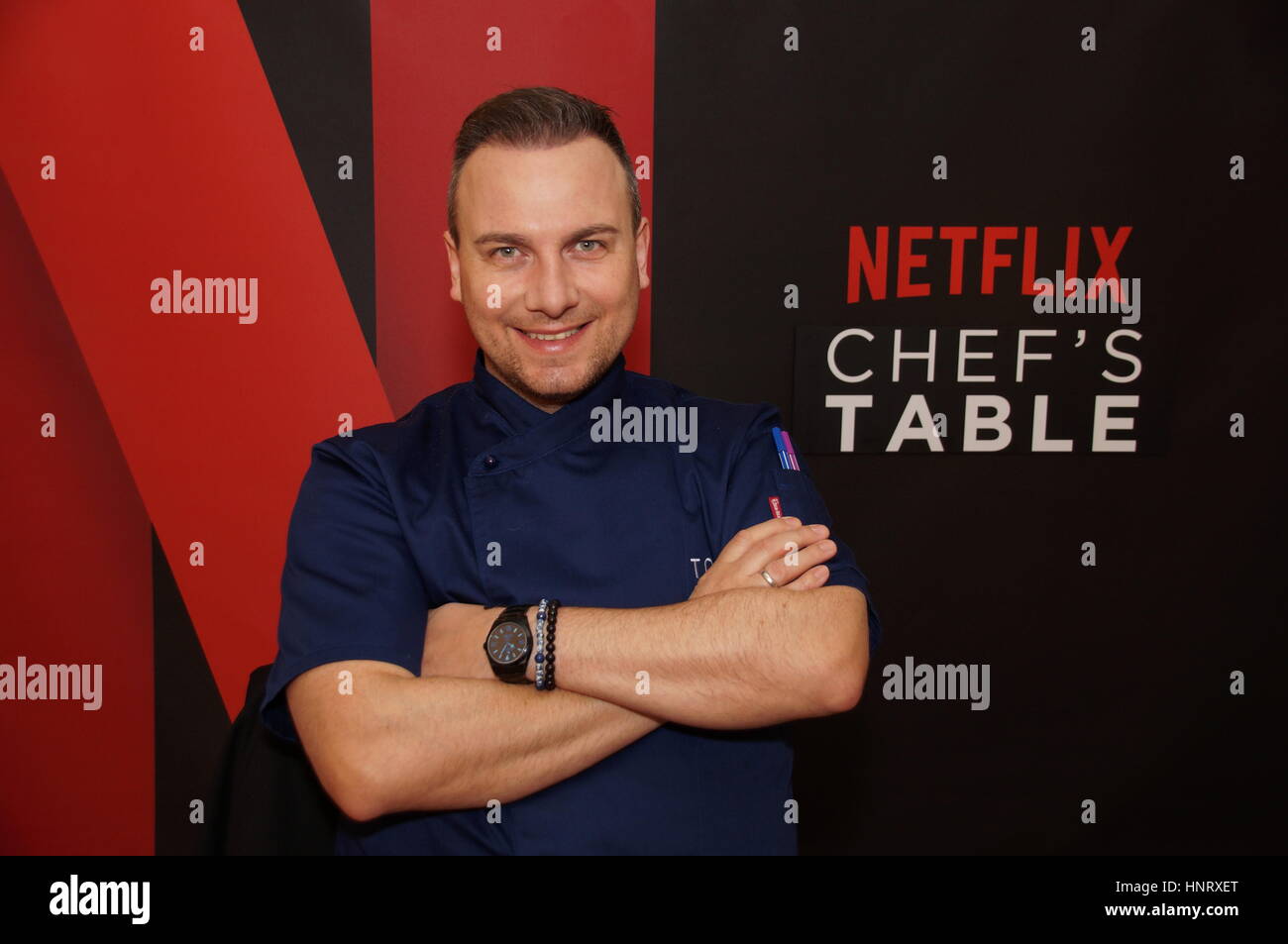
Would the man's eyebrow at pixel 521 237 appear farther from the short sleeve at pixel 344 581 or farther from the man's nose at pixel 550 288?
the short sleeve at pixel 344 581

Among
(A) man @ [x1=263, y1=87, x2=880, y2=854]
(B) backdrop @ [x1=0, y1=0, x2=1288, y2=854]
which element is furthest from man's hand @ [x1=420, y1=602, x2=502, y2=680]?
(B) backdrop @ [x1=0, y1=0, x2=1288, y2=854]

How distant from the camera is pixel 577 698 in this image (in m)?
1.19

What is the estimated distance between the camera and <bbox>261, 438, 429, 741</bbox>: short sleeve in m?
1.21

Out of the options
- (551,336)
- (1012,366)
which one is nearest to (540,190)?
(551,336)

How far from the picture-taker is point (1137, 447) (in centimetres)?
224

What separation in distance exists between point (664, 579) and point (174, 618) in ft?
4.43

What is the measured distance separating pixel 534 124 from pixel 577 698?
31.4 inches

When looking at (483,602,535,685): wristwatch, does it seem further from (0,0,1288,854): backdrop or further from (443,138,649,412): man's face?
(0,0,1288,854): backdrop

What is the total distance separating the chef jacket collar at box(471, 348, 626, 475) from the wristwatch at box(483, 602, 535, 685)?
0.89 ft

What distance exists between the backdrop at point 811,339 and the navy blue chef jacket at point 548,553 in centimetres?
75

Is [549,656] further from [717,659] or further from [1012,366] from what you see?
[1012,366]

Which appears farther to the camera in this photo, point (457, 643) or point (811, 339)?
point (811, 339)
